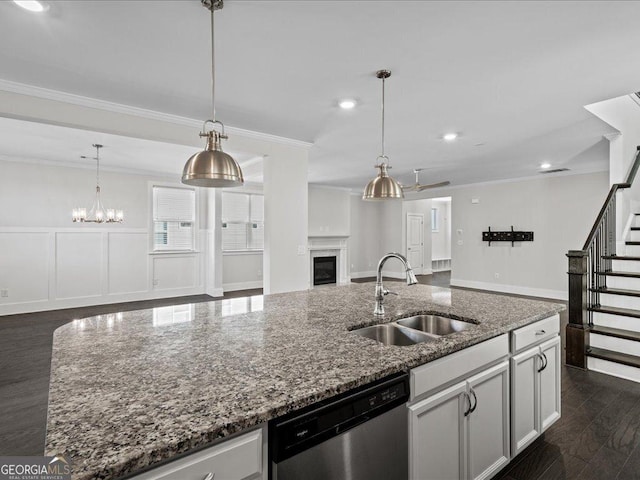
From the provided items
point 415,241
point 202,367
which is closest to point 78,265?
point 202,367

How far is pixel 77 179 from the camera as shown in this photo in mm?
6383

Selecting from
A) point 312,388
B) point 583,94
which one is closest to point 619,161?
point 583,94

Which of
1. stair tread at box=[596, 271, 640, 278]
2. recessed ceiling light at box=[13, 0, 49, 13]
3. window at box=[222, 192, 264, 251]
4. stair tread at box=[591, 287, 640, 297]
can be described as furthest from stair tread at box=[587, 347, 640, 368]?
window at box=[222, 192, 264, 251]

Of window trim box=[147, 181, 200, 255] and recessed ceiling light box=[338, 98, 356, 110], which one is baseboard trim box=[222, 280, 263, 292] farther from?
recessed ceiling light box=[338, 98, 356, 110]

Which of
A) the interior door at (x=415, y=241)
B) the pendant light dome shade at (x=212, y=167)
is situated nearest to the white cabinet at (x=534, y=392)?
the pendant light dome shade at (x=212, y=167)

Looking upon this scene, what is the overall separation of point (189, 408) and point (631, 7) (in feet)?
9.67

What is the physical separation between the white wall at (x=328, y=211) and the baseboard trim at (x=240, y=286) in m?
1.82

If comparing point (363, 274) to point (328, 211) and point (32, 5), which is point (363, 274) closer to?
point (328, 211)

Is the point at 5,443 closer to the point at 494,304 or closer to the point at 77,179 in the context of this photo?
the point at 494,304

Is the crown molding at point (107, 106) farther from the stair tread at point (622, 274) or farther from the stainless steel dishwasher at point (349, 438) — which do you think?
the stair tread at point (622, 274)

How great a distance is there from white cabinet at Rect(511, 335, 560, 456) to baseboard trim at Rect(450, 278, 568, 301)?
221 inches

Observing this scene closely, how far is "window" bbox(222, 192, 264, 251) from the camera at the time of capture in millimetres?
7934

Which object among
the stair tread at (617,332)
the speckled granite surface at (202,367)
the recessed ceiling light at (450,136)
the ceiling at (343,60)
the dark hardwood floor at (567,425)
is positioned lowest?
the dark hardwood floor at (567,425)

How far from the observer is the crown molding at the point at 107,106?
2.89 metres
